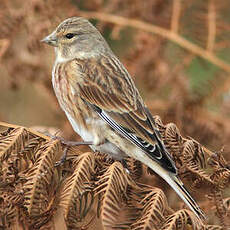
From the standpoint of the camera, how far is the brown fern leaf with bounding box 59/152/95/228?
2943 millimetres

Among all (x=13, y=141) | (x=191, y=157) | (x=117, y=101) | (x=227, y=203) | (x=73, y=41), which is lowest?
(x=227, y=203)

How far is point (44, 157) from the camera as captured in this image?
10.5 feet

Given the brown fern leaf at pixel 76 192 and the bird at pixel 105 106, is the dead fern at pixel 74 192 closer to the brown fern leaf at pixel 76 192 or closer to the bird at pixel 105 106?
the brown fern leaf at pixel 76 192

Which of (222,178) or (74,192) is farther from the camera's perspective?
(222,178)

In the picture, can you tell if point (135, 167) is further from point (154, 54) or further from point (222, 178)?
point (154, 54)

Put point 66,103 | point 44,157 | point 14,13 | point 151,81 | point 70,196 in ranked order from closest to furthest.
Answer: point 70,196 → point 44,157 → point 66,103 → point 14,13 → point 151,81

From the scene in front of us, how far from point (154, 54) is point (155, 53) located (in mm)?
16

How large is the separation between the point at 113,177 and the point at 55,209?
375mm

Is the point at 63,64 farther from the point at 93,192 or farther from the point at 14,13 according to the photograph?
the point at 93,192

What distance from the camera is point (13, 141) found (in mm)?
3225

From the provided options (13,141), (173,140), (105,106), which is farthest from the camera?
(105,106)

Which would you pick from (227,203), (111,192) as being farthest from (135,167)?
(111,192)

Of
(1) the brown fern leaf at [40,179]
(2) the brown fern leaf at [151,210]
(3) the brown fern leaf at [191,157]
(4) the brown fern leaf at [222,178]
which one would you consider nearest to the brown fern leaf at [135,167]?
(3) the brown fern leaf at [191,157]

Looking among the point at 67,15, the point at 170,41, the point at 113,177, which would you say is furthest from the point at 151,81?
the point at 113,177
